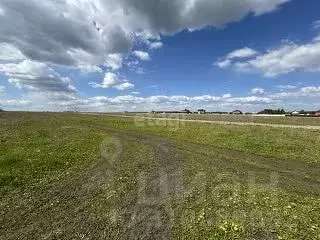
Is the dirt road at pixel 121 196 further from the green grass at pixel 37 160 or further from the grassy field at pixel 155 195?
the green grass at pixel 37 160

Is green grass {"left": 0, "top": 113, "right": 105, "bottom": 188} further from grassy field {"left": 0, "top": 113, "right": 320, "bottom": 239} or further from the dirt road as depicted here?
the dirt road

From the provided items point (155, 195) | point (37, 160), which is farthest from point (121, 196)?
point (37, 160)

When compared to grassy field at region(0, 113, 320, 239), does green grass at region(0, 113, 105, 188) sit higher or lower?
higher

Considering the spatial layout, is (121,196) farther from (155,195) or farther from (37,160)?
(37,160)

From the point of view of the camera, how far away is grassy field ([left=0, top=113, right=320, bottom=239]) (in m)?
14.4

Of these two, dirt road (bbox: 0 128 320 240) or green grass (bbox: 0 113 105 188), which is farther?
green grass (bbox: 0 113 105 188)

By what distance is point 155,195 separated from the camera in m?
18.7

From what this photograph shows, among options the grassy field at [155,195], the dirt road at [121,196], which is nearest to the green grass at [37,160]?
the grassy field at [155,195]

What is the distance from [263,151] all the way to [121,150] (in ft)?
55.7

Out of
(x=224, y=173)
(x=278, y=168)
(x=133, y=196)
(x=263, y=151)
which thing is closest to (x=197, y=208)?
(x=133, y=196)

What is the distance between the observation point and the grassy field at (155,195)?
14.4 meters

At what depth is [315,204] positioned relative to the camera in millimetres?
17438

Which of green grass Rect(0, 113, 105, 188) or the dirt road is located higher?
green grass Rect(0, 113, 105, 188)

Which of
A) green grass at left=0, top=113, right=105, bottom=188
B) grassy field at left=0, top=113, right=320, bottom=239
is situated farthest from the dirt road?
green grass at left=0, top=113, right=105, bottom=188
